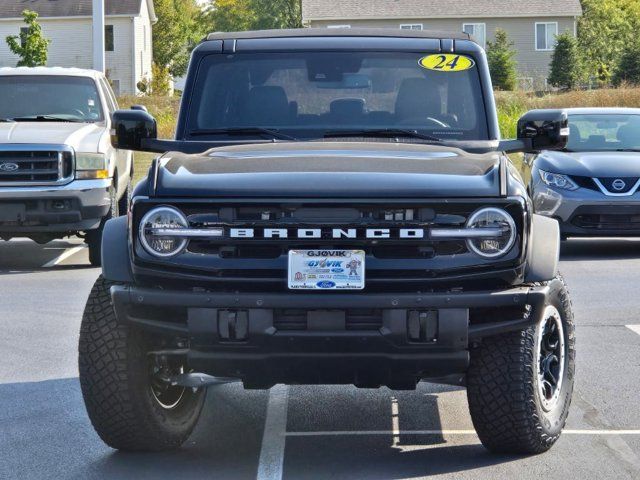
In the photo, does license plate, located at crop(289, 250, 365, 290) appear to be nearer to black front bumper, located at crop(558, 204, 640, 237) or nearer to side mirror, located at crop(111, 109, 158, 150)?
side mirror, located at crop(111, 109, 158, 150)

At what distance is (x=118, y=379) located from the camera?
607cm

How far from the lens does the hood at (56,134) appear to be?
1374 cm

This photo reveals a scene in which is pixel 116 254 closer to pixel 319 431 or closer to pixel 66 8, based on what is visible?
pixel 319 431

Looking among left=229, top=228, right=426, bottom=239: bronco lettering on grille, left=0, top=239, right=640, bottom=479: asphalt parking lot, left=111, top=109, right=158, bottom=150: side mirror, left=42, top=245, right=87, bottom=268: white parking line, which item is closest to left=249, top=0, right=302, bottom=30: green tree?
left=42, top=245, right=87, bottom=268: white parking line

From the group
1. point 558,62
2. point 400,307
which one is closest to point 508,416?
point 400,307

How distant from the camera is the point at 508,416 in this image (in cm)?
602

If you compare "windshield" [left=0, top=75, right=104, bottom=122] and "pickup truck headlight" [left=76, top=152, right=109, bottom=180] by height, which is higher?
"windshield" [left=0, top=75, right=104, bottom=122]

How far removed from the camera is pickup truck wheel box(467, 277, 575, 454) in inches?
234

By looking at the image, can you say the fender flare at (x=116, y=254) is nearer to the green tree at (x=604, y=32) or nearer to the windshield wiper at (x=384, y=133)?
the windshield wiper at (x=384, y=133)

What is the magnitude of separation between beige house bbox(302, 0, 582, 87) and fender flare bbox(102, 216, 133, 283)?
6400cm

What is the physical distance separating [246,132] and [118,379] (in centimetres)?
167

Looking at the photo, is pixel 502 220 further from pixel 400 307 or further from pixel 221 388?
pixel 221 388

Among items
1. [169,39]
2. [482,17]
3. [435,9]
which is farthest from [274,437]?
[169,39]

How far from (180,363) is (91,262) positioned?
8.24 metres
